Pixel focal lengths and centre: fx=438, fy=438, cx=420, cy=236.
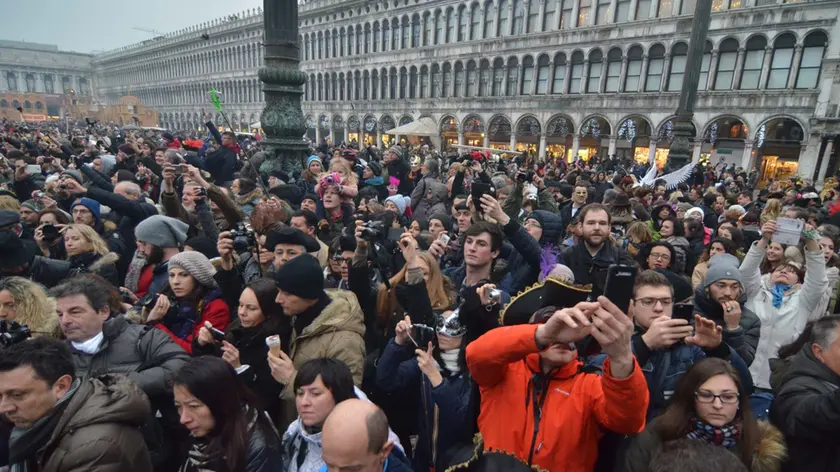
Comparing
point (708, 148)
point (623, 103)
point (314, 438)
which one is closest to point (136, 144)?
point (314, 438)

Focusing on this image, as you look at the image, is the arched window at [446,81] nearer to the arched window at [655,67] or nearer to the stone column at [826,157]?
the arched window at [655,67]

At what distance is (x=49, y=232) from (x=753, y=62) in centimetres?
3102

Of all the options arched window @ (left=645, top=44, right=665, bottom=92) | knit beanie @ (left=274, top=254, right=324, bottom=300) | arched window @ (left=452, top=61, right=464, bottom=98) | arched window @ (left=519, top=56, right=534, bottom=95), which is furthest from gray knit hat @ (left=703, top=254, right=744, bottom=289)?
arched window @ (left=452, top=61, right=464, bottom=98)

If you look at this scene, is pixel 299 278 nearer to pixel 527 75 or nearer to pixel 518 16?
pixel 527 75

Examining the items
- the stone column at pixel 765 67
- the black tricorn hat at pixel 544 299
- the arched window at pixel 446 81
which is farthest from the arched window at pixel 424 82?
the black tricorn hat at pixel 544 299

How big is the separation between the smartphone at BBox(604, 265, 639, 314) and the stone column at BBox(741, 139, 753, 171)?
2915 centimetres

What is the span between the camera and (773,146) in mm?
24906

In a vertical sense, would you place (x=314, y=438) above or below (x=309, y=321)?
below

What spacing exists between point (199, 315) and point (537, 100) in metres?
31.9

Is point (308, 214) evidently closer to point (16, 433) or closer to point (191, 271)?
point (191, 271)

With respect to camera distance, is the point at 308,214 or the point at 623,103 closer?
the point at 308,214

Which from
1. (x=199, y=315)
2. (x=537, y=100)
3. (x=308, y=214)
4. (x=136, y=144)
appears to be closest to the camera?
(x=199, y=315)

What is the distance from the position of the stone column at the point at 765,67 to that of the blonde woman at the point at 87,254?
30157 millimetres

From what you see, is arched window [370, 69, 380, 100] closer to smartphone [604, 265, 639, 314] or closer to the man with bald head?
the man with bald head
